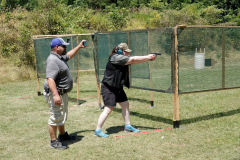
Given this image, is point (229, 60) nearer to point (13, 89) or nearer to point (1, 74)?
point (13, 89)

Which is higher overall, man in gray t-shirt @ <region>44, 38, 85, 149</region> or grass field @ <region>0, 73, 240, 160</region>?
man in gray t-shirt @ <region>44, 38, 85, 149</region>

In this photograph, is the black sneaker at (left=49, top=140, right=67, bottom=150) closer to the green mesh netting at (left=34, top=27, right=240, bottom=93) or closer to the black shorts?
the black shorts

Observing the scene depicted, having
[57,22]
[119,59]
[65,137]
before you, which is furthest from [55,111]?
[57,22]

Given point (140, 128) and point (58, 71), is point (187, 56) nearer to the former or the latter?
point (140, 128)

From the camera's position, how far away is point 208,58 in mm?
6723

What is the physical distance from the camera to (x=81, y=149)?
5.29m

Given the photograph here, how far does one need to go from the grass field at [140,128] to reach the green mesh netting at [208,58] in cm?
84

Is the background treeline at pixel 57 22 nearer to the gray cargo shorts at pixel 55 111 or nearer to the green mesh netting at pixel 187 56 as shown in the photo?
the green mesh netting at pixel 187 56

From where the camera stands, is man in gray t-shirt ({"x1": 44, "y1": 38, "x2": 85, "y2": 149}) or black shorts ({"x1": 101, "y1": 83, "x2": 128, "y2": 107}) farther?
black shorts ({"x1": 101, "y1": 83, "x2": 128, "y2": 107})

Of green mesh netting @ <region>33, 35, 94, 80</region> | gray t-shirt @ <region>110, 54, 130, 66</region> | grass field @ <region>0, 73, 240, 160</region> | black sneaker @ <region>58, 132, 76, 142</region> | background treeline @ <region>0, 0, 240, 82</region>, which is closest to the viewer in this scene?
grass field @ <region>0, 73, 240, 160</region>

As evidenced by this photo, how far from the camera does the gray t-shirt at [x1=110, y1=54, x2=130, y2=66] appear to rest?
5614mm

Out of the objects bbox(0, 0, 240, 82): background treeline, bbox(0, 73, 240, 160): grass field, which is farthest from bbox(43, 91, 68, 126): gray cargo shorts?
bbox(0, 0, 240, 82): background treeline

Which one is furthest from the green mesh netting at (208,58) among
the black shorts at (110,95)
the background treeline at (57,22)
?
the background treeline at (57,22)

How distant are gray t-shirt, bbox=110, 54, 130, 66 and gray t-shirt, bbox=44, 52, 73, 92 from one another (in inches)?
36.2
